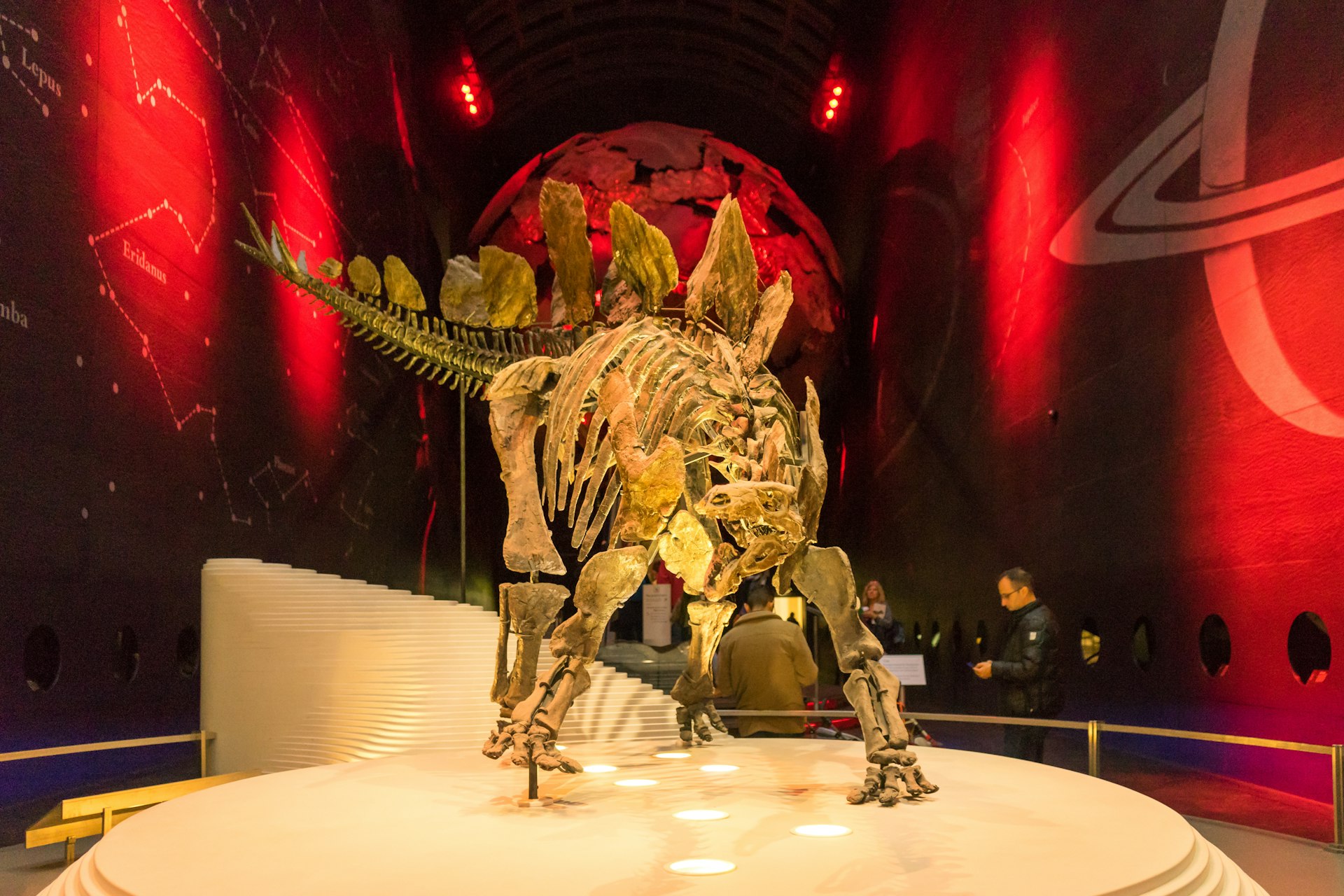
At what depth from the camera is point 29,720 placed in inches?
206

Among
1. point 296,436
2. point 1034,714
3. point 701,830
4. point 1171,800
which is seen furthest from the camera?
point 296,436

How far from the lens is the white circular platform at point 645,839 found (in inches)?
119

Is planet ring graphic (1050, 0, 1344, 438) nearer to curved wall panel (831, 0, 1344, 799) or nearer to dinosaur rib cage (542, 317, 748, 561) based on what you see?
curved wall panel (831, 0, 1344, 799)

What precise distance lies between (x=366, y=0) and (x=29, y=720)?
8.87m

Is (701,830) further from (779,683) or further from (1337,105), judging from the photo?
(1337,105)

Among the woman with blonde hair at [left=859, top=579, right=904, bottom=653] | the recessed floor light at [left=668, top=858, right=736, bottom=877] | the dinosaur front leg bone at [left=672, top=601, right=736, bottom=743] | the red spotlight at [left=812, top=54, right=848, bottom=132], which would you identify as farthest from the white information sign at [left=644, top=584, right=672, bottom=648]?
the red spotlight at [left=812, top=54, right=848, bottom=132]

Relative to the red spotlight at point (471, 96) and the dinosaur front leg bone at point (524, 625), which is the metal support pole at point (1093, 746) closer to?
the dinosaur front leg bone at point (524, 625)

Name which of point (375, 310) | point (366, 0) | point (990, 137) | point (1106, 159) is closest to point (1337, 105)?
point (1106, 159)

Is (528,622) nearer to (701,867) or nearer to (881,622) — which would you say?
(701,867)

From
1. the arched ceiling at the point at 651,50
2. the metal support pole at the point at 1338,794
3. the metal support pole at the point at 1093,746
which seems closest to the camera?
the metal support pole at the point at 1338,794

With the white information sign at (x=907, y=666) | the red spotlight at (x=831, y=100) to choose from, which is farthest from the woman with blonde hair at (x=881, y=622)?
the red spotlight at (x=831, y=100)

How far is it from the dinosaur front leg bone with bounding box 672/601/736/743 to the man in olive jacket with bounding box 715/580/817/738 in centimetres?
53

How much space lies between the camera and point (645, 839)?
144 inches

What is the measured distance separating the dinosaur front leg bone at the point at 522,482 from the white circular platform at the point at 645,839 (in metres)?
1.12
